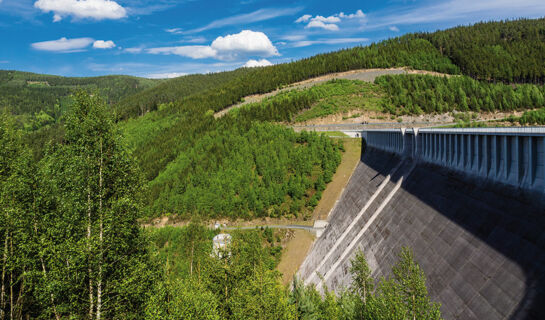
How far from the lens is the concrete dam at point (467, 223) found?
1376 centimetres

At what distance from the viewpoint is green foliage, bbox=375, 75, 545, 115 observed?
83.6 m

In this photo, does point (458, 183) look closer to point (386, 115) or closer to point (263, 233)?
point (263, 233)

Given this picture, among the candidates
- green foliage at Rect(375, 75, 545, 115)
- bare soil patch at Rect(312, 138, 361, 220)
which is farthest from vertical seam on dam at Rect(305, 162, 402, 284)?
green foliage at Rect(375, 75, 545, 115)

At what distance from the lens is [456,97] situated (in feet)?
292

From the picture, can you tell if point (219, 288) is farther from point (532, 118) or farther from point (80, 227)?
point (532, 118)

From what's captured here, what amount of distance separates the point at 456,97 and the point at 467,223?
3466 inches

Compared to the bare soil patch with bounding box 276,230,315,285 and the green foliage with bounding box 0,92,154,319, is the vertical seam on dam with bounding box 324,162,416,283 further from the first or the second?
the green foliage with bounding box 0,92,154,319

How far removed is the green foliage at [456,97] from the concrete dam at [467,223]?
2463 inches

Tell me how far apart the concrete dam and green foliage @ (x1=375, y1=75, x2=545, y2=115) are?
205 ft

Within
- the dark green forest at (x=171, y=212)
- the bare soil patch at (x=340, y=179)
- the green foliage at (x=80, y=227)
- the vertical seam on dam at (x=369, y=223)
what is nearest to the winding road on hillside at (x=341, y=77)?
the dark green forest at (x=171, y=212)

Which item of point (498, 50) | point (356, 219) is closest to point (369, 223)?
point (356, 219)

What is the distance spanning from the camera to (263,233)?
51.3m

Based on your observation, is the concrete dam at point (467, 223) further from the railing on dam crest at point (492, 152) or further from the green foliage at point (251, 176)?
the green foliage at point (251, 176)

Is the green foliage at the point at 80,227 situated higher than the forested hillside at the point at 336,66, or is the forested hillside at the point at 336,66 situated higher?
the forested hillside at the point at 336,66
